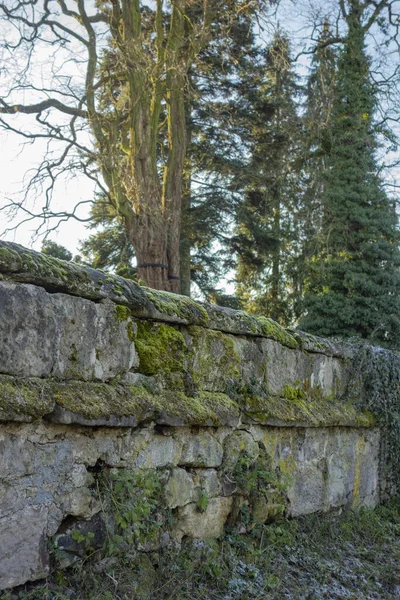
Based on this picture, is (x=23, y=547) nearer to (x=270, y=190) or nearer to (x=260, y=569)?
(x=260, y=569)

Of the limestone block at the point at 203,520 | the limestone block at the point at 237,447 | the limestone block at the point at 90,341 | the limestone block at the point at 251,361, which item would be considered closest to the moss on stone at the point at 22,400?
the limestone block at the point at 90,341

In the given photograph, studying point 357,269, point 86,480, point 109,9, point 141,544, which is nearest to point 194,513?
point 141,544

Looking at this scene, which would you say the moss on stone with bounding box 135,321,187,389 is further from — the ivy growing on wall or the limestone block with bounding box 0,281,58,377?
the ivy growing on wall

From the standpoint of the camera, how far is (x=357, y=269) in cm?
1313

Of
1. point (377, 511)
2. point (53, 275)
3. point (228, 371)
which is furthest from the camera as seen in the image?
point (377, 511)

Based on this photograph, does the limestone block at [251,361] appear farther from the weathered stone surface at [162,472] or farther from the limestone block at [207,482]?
the limestone block at [207,482]

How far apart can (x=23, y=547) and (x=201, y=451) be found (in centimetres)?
136

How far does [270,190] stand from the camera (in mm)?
16328

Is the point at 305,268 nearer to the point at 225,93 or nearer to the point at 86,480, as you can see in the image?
the point at 225,93

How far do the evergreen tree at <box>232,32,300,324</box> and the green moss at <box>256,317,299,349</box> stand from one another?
34.9 feet

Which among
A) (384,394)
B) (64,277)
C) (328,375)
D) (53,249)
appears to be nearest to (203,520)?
(64,277)

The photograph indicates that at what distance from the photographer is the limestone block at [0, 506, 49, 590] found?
2.70 m

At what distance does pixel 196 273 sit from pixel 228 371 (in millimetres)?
12737

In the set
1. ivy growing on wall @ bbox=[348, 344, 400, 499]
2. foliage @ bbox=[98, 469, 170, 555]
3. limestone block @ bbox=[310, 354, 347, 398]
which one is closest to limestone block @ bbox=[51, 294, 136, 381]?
foliage @ bbox=[98, 469, 170, 555]
